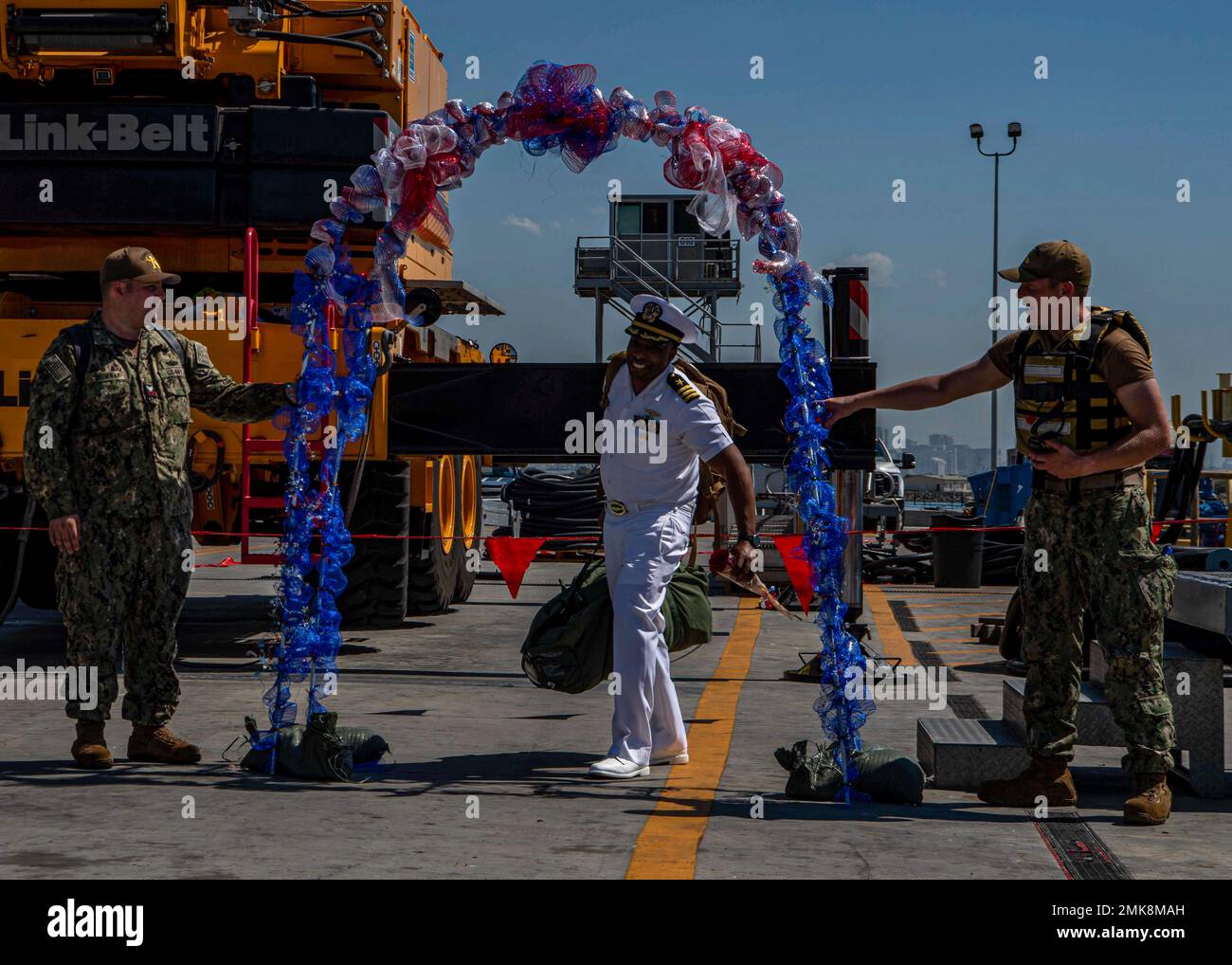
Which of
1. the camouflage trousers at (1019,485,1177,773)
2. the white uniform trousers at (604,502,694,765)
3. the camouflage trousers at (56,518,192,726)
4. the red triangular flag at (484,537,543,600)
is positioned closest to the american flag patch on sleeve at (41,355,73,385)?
the camouflage trousers at (56,518,192,726)

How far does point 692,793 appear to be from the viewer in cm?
648

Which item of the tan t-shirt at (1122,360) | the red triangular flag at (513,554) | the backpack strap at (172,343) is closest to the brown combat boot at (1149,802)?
the tan t-shirt at (1122,360)

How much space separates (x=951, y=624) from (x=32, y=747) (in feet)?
31.3

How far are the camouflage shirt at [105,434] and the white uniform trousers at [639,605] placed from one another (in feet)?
6.44

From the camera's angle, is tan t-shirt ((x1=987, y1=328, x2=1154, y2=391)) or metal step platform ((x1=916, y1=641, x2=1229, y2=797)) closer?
tan t-shirt ((x1=987, y1=328, x2=1154, y2=391))

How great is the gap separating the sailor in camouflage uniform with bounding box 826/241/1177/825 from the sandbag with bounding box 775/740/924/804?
1.02ft

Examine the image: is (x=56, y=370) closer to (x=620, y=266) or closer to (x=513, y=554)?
(x=513, y=554)

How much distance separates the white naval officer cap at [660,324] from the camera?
684 centimetres

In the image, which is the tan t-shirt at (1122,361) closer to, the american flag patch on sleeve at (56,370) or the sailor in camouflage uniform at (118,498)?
the sailor in camouflage uniform at (118,498)

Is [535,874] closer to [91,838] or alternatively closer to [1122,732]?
[91,838]

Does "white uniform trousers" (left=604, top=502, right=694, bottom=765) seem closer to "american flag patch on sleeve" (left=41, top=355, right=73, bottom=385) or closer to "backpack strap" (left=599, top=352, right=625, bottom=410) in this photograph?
"backpack strap" (left=599, top=352, right=625, bottom=410)

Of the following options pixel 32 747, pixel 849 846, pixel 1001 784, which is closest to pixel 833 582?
pixel 1001 784

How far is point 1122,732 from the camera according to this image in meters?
6.50

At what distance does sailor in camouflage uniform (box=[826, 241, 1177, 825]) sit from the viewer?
6.00m
